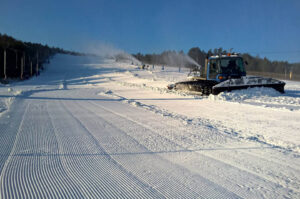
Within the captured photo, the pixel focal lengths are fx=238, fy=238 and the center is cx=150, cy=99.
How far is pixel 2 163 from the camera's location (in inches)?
147

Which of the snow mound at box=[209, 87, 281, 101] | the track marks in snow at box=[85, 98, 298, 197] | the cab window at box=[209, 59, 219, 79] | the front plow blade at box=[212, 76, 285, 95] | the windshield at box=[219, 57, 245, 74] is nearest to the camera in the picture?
the track marks in snow at box=[85, 98, 298, 197]

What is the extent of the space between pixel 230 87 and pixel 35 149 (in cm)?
1050

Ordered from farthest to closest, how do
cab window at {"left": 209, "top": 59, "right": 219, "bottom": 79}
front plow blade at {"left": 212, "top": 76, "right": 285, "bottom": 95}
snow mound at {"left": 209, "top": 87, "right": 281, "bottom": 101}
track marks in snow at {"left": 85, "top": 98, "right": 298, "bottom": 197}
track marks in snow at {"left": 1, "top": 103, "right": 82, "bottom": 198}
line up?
cab window at {"left": 209, "top": 59, "right": 219, "bottom": 79}
front plow blade at {"left": 212, "top": 76, "right": 285, "bottom": 95}
snow mound at {"left": 209, "top": 87, "right": 281, "bottom": 101}
track marks in snow at {"left": 85, "top": 98, "right": 298, "bottom": 197}
track marks in snow at {"left": 1, "top": 103, "right": 82, "bottom": 198}

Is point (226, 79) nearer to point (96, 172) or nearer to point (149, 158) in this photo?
point (149, 158)

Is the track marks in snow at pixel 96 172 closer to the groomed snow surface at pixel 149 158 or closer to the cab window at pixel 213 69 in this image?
the groomed snow surface at pixel 149 158

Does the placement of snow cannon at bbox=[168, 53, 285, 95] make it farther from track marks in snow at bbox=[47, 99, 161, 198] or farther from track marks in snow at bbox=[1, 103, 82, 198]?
track marks in snow at bbox=[1, 103, 82, 198]

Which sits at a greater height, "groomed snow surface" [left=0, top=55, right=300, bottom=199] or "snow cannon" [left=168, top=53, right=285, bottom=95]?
"snow cannon" [left=168, top=53, right=285, bottom=95]

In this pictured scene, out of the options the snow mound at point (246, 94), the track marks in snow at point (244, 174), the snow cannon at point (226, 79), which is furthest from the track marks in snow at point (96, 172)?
the snow cannon at point (226, 79)

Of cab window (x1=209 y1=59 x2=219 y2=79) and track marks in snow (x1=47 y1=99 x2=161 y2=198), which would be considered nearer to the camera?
track marks in snow (x1=47 y1=99 x2=161 y2=198)

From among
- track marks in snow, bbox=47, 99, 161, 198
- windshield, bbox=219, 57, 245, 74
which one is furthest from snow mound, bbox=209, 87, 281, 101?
track marks in snow, bbox=47, 99, 161, 198

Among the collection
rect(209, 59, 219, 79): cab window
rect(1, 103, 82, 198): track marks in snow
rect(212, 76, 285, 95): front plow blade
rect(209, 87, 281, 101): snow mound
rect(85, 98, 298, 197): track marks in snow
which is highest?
rect(209, 59, 219, 79): cab window

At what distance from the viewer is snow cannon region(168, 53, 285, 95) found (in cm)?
1259

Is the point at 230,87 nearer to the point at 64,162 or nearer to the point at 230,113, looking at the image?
the point at 230,113

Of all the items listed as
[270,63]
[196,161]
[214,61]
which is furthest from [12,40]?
[270,63]
